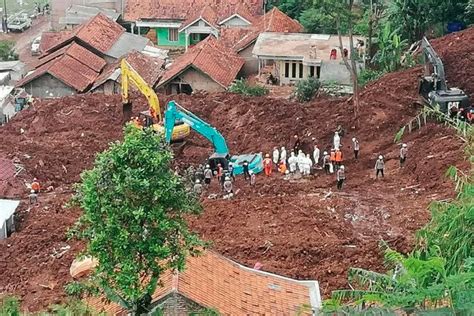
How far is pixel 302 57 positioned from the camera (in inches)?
1480

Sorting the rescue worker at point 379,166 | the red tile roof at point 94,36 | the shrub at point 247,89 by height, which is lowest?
the rescue worker at point 379,166

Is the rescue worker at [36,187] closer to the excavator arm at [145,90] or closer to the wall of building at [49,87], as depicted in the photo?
the excavator arm at [145,90]

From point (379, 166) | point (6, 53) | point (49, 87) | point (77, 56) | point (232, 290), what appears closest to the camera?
point (232, 290)

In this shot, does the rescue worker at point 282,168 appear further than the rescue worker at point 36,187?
Yes

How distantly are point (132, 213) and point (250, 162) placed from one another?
542 inches

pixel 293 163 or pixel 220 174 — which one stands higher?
pixel 293 163

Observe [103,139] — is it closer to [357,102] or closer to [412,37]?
[357,102]

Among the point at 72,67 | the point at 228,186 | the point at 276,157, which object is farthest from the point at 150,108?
the point at 72,67

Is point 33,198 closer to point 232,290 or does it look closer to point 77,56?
point 232,290

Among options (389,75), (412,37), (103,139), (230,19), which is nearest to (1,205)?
(103,139)

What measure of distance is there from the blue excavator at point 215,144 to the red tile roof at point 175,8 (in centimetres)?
2373

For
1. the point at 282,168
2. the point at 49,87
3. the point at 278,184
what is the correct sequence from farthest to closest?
the point at 49,87, the point at 282,168, the point at 278,184

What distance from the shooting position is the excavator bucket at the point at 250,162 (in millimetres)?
25984

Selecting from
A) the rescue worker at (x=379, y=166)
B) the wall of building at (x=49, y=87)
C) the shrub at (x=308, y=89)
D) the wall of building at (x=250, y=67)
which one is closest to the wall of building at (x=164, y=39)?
the wall of building at (x=250, y=67)
